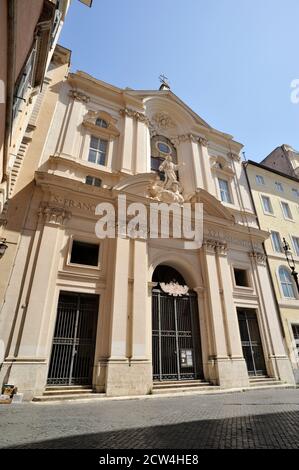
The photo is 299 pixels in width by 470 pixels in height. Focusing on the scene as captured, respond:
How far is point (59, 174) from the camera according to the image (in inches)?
478

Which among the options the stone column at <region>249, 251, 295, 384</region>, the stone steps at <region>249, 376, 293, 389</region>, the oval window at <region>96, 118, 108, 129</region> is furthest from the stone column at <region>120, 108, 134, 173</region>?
the stone steps at <region>249, 376, 293, 389</region>

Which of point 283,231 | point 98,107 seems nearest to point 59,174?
Answer: point 98,107

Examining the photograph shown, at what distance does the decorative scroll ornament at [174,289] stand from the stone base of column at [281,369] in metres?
5.72

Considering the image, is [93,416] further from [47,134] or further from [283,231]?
[283,231]

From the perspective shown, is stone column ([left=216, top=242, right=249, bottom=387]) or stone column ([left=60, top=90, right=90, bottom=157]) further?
stone column ([left=60, top=90, right=90, bottom=157])

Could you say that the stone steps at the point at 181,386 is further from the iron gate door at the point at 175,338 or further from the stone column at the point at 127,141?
the stone column at the point at 127,141

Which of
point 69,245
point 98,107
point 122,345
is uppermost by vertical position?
point 98,107

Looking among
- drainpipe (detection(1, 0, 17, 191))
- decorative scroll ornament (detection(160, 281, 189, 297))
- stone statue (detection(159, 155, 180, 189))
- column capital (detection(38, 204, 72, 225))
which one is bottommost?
decorative scroll ornament (detection(160, 281, 189, 297))

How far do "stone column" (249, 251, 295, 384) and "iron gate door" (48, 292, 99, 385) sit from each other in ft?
30.1

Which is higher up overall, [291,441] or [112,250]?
[112,250]

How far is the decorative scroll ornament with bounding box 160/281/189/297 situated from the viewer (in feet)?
40.8

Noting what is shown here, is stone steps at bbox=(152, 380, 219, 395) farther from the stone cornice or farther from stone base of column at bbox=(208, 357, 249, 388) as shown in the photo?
the stone cornice

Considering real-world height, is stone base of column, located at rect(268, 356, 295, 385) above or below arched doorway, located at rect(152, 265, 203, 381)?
below
